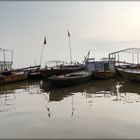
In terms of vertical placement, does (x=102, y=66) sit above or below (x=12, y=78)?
above

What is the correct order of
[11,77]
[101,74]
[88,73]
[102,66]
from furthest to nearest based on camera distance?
1. [102,66]
2. [11,77]
3. [101,74]
4. [88,73]

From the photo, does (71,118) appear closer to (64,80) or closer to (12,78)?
(64,80)

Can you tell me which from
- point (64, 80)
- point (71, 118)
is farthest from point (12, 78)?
point (71, 118)

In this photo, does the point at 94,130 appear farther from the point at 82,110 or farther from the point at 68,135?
the point at 82,110

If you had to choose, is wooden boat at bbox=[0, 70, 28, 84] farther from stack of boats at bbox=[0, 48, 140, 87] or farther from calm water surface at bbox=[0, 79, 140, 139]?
calm water surface at bbox=[0, 79, 140, 139]

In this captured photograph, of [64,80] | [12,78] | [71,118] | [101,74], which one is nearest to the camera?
[71,118]

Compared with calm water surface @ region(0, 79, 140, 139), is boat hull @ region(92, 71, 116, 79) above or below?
above

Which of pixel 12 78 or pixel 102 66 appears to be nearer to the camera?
pixel 12 78

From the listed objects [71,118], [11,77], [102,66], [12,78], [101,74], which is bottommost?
[71,118]

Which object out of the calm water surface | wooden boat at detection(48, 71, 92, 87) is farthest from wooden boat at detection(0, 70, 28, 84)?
the calm water surface

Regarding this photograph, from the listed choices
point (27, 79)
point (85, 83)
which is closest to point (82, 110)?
point (85, 83)

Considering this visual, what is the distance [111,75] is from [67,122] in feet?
56.2

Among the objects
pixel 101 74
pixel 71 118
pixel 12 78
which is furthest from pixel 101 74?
pixel 71 118

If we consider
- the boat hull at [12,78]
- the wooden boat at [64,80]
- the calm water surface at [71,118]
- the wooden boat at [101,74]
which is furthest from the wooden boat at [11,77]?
the calm water surface at [71,118]
